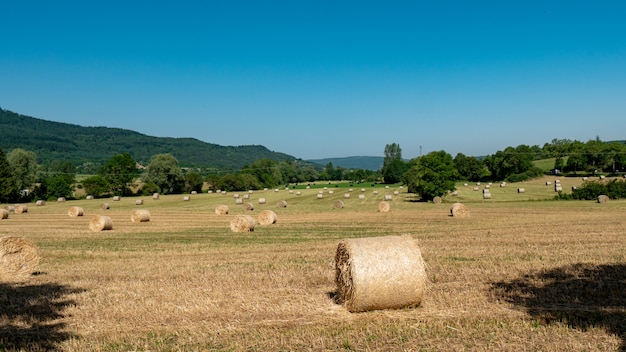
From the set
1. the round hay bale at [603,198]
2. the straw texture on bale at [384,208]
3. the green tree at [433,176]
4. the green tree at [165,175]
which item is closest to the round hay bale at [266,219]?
the straw texture on bale at [384,208]

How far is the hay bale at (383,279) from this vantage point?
9.85 meters

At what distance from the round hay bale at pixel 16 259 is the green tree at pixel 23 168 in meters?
71.2

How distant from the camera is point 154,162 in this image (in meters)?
92.8

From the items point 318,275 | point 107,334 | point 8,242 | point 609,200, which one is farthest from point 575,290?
point 609,200

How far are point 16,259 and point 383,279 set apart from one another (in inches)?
463

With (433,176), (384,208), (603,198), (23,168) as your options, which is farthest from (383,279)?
(23,168)

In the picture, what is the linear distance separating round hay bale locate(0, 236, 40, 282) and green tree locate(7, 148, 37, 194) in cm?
7122

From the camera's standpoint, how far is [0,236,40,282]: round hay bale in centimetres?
1464

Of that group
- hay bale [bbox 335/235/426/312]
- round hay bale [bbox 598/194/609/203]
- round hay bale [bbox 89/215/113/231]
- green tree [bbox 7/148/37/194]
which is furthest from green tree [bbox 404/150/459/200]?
green tree [bbox 7/148/37/194]

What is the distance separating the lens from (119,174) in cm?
9050

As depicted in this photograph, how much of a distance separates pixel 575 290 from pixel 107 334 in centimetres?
1009

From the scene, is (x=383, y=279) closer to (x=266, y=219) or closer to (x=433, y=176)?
(x=266, y=219)

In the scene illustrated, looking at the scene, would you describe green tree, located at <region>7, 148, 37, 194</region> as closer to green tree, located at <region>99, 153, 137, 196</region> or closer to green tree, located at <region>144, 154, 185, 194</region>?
green tree, located at <region>99, 153, 137, 196</region>

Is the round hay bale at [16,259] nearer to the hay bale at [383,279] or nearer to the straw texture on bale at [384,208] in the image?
the hay bale at [383,279]
